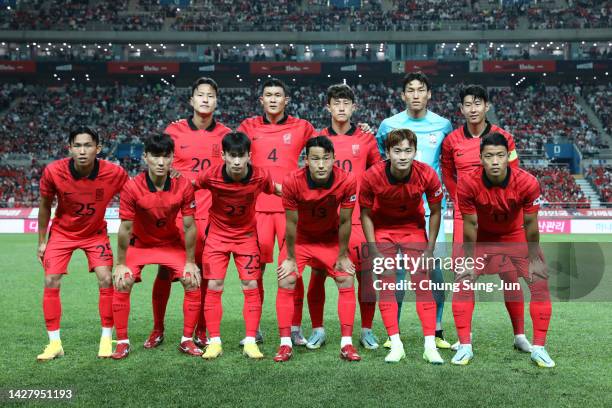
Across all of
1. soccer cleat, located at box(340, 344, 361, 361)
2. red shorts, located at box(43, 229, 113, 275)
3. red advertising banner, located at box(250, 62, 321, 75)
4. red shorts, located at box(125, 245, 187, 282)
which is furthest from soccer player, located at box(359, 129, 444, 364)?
red advertising banner, located at box(250, 62, 321, 75)

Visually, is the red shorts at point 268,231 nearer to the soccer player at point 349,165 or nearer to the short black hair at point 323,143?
the soccer player at point 349,165

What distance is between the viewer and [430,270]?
18.3 ft

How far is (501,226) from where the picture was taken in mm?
5367

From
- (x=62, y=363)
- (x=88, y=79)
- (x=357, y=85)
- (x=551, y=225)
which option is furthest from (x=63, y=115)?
(x=62, y=363)

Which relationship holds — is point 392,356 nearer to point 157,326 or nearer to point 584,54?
point 157,326

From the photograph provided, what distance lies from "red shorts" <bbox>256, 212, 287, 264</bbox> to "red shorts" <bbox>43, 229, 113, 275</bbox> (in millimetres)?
1433

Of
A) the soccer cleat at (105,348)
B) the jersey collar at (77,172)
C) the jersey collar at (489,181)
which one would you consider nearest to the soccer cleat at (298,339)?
the soccer cleat at (105,348)

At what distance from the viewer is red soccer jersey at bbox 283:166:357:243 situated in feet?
17.4

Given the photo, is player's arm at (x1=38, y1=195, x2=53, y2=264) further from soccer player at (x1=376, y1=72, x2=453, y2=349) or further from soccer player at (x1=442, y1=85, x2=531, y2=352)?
soccer player at (x1=442, y1=85, x2=531, y2=352)

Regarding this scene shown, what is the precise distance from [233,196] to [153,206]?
0.72 m

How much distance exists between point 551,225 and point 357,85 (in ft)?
75.2

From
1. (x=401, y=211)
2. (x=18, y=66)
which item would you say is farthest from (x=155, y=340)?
(x=18, y=66)

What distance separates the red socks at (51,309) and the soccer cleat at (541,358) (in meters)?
4.16

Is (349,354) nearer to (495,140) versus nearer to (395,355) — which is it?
(395,355)
